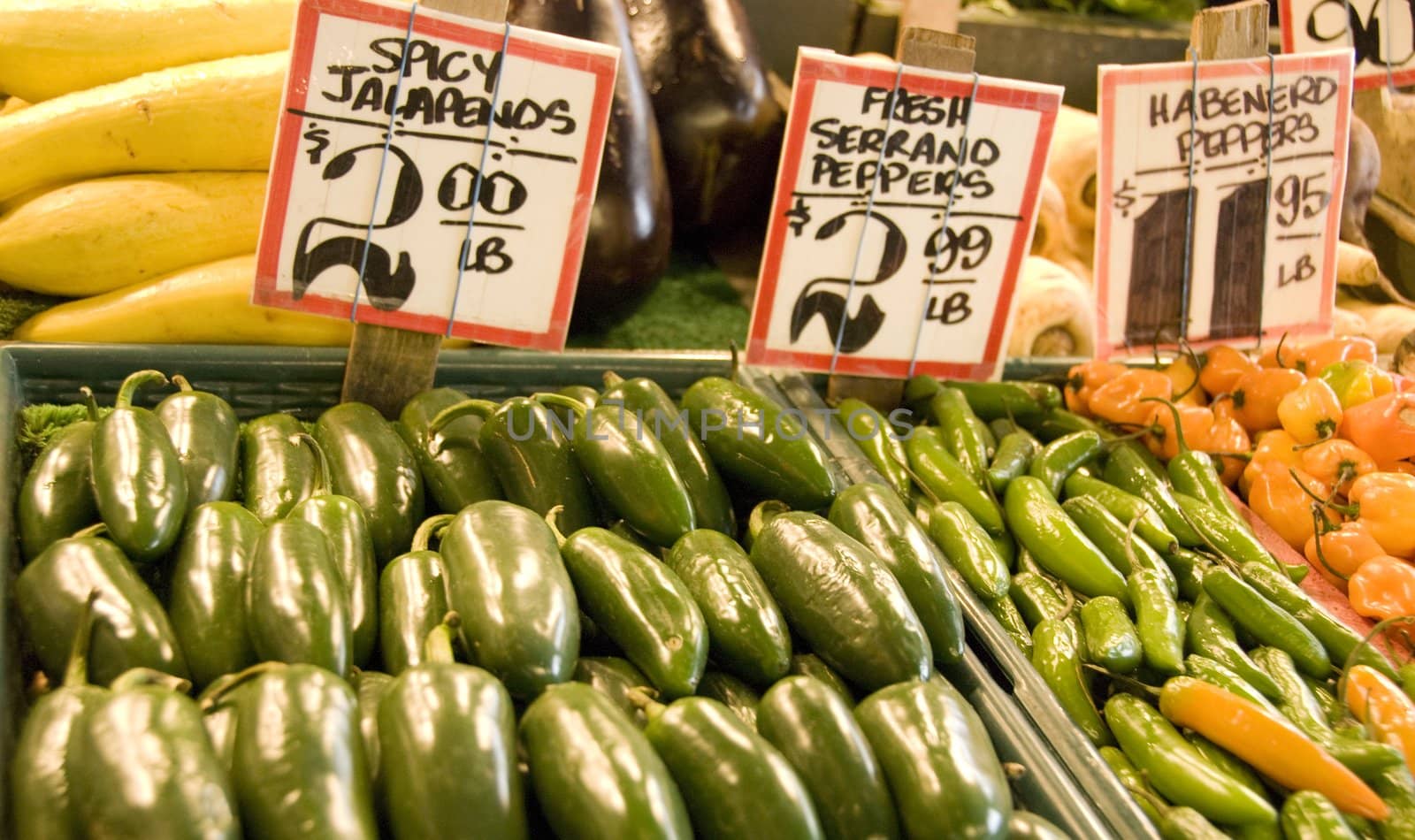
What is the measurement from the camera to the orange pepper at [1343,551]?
185cm

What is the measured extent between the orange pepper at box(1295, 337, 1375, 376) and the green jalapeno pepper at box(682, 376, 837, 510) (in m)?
1.26

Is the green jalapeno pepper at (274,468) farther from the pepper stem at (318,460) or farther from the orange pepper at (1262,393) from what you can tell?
the orange pepper at (1262,393)

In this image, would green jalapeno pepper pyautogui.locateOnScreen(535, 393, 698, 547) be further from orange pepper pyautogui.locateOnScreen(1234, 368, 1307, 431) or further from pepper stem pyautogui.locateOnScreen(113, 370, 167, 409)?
orange pepper pyautogui.locateOnScreen(1234, 368, 1307, 431)

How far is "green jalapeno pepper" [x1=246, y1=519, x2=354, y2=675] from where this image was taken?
1.14 meters

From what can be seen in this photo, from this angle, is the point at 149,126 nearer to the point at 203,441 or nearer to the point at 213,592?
the point at 203,441

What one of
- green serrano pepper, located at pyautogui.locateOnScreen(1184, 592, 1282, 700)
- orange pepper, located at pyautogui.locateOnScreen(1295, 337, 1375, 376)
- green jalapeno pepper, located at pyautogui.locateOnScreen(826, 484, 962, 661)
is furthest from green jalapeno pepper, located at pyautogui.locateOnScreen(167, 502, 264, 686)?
orange pepper, located at pyautogui.locateOnScreen(1295, 337, 1375, 376)

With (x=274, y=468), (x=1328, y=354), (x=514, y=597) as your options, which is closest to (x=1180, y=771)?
(x=514, y=597)

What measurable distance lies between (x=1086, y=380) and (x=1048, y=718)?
1100mm

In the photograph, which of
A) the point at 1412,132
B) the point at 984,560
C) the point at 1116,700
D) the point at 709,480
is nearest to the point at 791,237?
the point at 709,480

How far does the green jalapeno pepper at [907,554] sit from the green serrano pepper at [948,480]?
1.10ft

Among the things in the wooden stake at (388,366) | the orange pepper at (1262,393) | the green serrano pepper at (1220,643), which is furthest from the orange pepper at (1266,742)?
the wooden stake at (388,366)

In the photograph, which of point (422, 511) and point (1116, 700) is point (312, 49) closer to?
point (422, 511)

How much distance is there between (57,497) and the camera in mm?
1400

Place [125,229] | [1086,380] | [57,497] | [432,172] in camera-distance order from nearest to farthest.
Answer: [57,497] < [432,172] < [125,229] < [1086,380]
